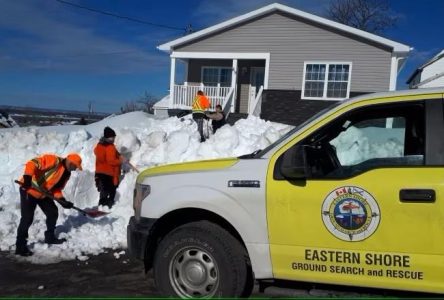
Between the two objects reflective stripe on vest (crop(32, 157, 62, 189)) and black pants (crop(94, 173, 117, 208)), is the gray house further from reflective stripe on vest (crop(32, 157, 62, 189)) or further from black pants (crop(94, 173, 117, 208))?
reflective stripe on vest (crop(32, 157, 62, 189))

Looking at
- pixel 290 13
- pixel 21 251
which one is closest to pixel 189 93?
pixel 290 13

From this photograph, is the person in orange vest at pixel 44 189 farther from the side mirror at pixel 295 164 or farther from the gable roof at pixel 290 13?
the gable roof at pixel 290 13

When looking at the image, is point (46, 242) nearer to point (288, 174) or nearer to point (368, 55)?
point (288, 174)

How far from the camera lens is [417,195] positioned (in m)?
3.57

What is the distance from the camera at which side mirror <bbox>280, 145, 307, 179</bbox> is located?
3.79m

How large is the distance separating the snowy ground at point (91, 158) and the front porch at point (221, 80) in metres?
5.54

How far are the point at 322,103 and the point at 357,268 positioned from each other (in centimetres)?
1722

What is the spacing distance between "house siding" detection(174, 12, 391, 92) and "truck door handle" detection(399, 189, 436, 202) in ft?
56.2

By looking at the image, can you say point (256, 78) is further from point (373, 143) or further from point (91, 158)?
point (373, 143)

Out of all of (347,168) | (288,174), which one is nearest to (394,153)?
(347,168)

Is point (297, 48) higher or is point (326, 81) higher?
point (297, 48)

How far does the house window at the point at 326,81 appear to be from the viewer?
20328 millimetres

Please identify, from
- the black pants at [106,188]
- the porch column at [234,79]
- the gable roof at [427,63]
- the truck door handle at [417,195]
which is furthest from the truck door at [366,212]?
the gable roof at [427,63]

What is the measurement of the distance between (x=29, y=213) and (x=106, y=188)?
290 centimetres
